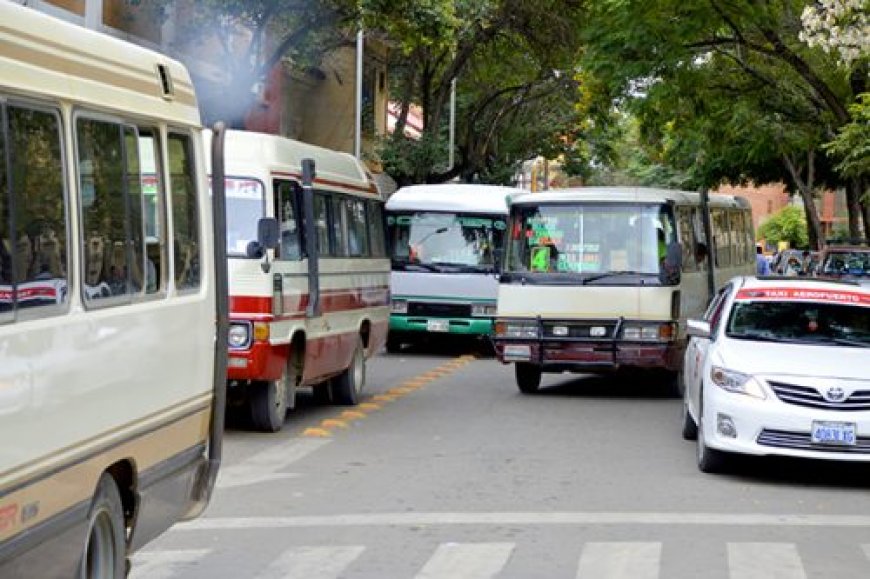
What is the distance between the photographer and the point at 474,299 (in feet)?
84.4

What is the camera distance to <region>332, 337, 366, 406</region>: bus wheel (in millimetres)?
17625

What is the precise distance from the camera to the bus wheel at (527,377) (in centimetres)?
1967

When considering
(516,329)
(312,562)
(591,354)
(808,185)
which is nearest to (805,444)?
(312,562)

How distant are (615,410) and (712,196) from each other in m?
8.62

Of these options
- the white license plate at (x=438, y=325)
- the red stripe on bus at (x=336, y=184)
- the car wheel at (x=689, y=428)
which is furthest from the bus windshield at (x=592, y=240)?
the white license plate at (x=438, y=325)

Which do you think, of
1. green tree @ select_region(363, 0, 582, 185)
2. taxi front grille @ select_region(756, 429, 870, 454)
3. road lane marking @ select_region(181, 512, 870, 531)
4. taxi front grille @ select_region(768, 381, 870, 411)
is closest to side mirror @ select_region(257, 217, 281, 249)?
road lane marking @ select_region(181, 512, 870, 531)

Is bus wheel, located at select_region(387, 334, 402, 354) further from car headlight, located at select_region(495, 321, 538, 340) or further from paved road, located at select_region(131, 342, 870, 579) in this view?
paved road, located at select_region(131, 342, 870, 579)

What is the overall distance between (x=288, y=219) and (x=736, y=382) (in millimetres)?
4785

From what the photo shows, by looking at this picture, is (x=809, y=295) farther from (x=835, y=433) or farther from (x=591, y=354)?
(x=591, y=354)

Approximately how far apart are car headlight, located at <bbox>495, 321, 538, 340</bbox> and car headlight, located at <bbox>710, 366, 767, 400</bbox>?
6.60m

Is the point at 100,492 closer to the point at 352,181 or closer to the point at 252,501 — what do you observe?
the point at 252,501

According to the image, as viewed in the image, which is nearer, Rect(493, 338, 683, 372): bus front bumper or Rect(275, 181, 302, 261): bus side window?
Rect(275, 181, 302, 261): bus side window

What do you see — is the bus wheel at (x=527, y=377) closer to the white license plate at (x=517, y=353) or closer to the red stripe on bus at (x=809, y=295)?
the white license plate at (x=517, y=353)

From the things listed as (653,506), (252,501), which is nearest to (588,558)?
(653,506)
